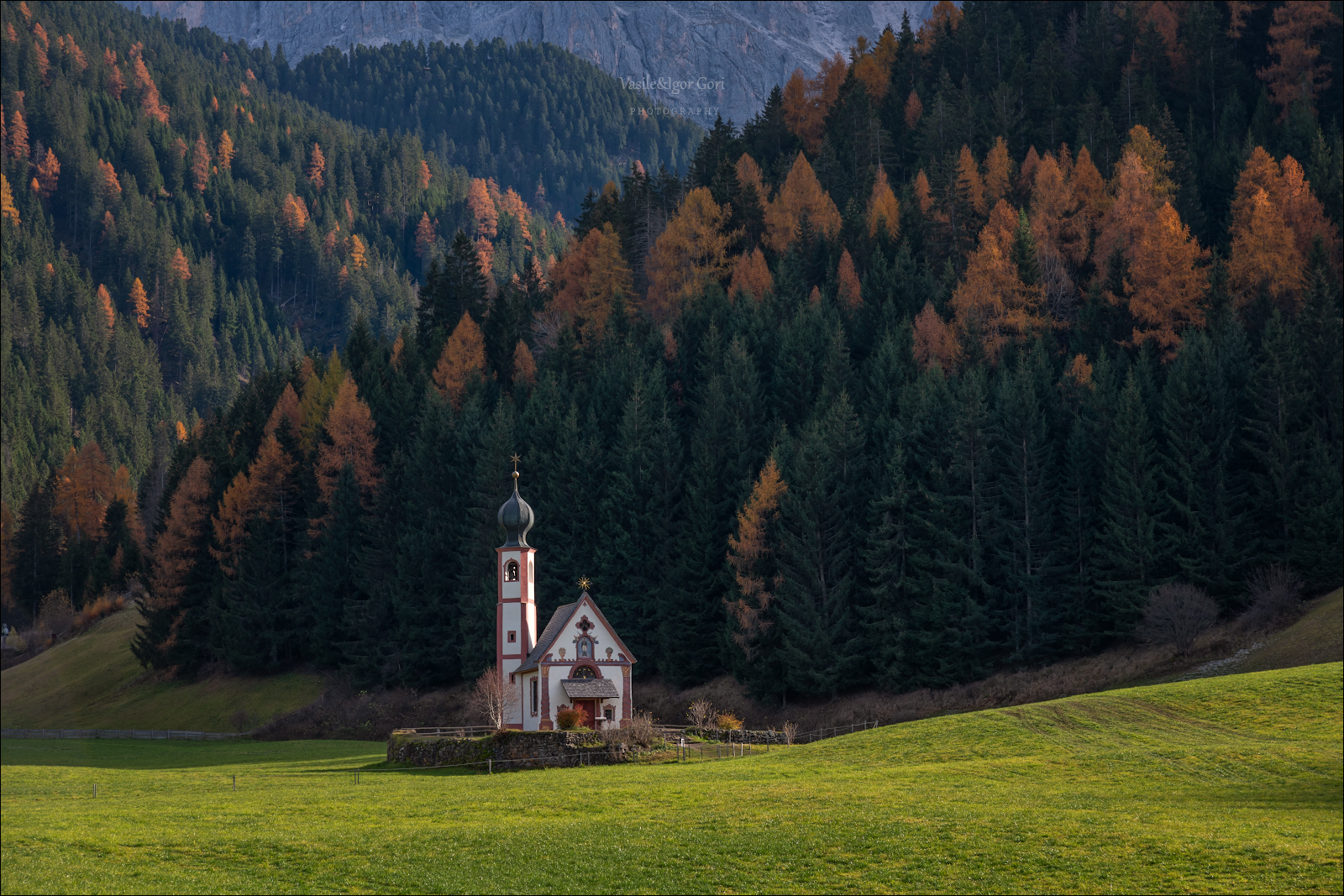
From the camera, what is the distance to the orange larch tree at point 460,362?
322 ft

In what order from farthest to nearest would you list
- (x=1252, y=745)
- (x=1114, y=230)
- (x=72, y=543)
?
(x=72, y=543) → (x=1114, y=230) → (x=1252, y=745)

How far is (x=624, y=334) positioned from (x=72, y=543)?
69679mm

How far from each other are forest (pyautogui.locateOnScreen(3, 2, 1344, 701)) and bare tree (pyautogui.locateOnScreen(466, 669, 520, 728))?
370 inches

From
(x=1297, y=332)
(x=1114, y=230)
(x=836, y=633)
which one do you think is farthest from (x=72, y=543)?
(x=1297, y=332)

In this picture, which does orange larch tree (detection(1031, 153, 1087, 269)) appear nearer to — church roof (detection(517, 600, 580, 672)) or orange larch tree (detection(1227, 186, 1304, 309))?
orange larch tree (detection(1227, 186, 1304, 309))

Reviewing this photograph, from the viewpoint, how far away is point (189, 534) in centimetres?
9750

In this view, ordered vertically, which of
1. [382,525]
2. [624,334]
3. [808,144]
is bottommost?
[382,525]

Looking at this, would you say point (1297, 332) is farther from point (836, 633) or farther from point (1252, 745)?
point (1252, 745)

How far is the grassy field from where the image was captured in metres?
27.7

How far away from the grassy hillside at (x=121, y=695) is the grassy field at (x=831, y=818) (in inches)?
1488

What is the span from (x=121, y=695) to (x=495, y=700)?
140 ft

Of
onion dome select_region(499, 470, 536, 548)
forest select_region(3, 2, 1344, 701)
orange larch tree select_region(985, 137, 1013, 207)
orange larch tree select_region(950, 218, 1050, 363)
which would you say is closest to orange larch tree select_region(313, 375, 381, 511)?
forest select_region(3, 2, 1344, 701)

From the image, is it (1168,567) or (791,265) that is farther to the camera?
(791,265)

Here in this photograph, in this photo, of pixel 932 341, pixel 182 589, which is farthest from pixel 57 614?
pixel 932 341
